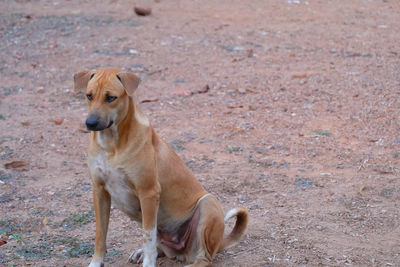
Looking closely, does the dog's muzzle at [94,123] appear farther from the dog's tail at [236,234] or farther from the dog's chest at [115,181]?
the dog's tail at [236,234]

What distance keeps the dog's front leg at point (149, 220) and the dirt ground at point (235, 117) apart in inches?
19.7

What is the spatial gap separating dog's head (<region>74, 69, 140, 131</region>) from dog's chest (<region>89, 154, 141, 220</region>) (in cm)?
31

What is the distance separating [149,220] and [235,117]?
376cm

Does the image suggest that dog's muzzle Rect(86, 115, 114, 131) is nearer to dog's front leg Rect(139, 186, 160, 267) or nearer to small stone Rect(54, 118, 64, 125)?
dog's front leg Rect(139, 186, 160, 267)

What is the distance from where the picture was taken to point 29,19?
12023mm

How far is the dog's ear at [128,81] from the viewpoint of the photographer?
3828 mm

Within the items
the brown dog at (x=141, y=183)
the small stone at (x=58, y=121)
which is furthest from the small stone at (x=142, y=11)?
the brown dog at (x=141, y=183)

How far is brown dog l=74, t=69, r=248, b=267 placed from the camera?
386 cm

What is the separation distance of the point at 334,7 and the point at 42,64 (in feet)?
21.2

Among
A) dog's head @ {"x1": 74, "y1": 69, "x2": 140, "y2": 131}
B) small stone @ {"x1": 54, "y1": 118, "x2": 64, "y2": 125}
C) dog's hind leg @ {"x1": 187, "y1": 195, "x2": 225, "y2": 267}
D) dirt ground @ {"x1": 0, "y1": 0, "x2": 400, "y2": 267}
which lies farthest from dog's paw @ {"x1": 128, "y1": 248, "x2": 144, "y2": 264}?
small stone @ {"x1": 54, "y1": 118, "x2": 64, "y2": 125}

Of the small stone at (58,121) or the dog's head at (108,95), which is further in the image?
the small stone at (58,121)

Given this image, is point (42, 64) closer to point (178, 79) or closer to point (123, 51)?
point (123, 51)

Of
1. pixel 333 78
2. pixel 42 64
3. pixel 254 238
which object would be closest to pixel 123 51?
pixel 42 64

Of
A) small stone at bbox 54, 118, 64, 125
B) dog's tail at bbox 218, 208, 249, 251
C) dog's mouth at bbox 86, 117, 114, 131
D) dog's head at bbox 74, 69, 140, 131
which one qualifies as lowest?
small stone at bbox 54, 118, 64, 125
